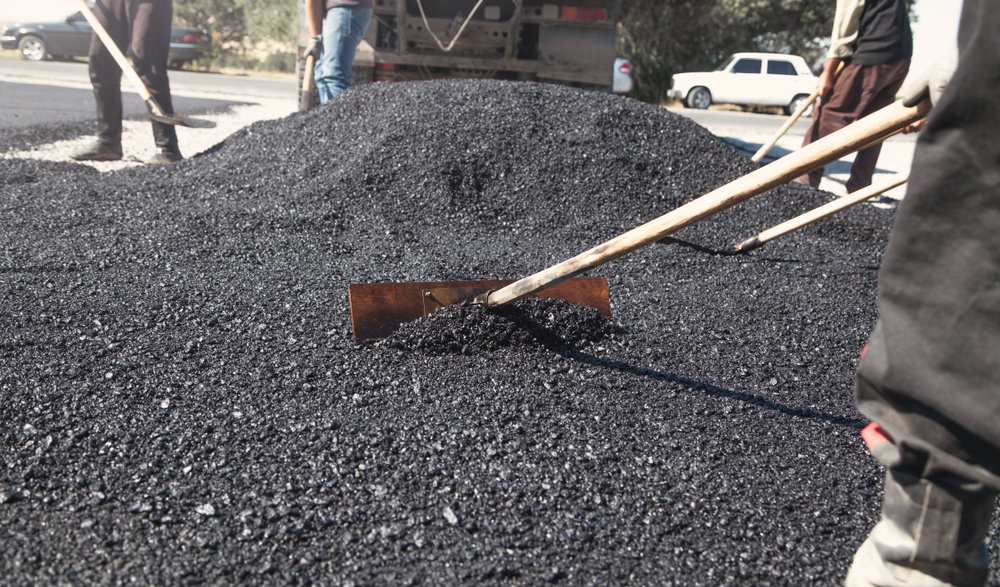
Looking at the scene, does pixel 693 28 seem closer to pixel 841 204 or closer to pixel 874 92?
pixel 874 92

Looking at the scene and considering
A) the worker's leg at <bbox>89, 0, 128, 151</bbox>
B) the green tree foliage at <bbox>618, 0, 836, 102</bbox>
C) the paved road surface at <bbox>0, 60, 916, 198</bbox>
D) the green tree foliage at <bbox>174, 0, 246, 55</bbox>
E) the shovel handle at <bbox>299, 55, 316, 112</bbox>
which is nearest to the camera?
the worker's leg at <bbox>89, 0, 128, 151</bbox>

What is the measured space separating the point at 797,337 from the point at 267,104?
31.4 ft

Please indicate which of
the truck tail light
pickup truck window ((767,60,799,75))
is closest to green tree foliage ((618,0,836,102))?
pickup truck window ((767,60,799,75))

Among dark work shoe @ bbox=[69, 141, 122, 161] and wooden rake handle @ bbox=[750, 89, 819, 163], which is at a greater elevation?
wooden rake handle @ bbox=[750, 89, 819, 163]

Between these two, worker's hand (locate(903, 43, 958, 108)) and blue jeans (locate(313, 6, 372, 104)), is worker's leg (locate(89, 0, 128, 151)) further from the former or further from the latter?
worker's hand (locate(903, 43, 958, 108))

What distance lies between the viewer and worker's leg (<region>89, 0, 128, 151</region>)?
4762mm

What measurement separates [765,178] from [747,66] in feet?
49.9

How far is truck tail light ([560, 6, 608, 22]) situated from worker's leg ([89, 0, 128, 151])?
364cm

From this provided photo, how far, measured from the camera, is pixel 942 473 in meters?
1.03

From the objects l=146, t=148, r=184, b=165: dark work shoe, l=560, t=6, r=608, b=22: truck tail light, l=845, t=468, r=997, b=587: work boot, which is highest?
l=560, t=6, r=608, b=22: truck tail light

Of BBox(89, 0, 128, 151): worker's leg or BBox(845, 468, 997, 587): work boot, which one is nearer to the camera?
BBox(845, 468, 997, 587): work boot

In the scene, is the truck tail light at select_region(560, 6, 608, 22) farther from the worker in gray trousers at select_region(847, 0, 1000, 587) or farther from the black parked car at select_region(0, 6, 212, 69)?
the black parked car at select_region(0, 6, 212, 69)

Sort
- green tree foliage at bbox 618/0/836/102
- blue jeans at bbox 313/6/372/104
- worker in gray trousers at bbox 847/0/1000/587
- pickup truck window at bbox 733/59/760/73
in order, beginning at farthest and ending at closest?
green tree foliage at bbox 618/0/836/102 < pickup truck window at bbox 733/59/760/73 < blue jeans at bbox 313/6/372/104 < worker in gray trousers at bbox 847/0/1000/587

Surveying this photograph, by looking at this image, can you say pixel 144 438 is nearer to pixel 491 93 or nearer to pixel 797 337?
pixel 797 337
